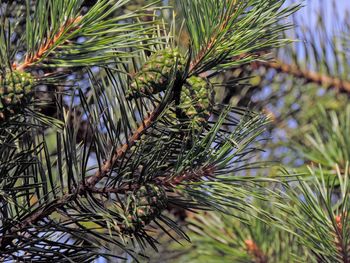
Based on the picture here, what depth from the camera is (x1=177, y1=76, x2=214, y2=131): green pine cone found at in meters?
0.64

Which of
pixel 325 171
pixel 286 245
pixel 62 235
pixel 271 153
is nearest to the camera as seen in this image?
pixel 62 235

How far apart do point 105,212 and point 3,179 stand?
4.1 inches

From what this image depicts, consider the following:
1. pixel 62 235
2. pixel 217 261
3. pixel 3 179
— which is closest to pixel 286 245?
pixel 217 261

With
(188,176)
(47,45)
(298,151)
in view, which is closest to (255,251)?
(298,151)

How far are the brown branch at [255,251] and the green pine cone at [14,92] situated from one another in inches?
24.6

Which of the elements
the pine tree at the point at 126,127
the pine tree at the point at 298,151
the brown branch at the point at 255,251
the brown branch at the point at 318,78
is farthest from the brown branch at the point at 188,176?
the brown branch at the point at 318,78

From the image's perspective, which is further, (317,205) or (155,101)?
(317,205)

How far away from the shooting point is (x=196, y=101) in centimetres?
64

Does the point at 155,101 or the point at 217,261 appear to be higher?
the point at 155,101

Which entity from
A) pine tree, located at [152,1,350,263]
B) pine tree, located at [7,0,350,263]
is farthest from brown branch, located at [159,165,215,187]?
pine tree, located at [152,1,350,263]

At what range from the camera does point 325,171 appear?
1.17 meters

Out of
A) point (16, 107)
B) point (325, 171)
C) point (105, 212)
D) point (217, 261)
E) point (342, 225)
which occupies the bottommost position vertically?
point (217, 261)

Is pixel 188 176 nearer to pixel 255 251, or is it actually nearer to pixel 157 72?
pixel 157 72

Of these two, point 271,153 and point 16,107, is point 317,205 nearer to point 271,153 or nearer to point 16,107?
point 16,107
